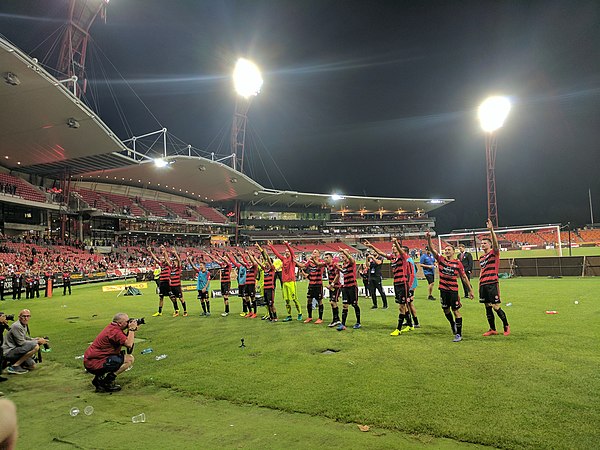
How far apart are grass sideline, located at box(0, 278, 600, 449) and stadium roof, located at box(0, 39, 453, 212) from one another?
950 inches

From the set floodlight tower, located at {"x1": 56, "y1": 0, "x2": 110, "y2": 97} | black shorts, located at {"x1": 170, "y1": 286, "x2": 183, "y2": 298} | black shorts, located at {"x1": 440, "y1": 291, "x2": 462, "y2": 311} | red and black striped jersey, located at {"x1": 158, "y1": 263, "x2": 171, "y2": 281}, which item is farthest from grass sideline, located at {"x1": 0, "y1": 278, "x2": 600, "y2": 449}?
floodlight tower, located at {"x1": 56, "y1": 0, "x2": 110, "y2": 97}

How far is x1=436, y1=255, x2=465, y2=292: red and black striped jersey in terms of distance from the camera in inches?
313

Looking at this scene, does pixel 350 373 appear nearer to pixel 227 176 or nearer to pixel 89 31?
pixel 89 31

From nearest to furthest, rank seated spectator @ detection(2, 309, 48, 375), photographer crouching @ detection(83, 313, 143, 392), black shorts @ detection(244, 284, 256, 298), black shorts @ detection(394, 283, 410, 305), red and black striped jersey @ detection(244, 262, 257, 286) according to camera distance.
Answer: photographer crouching @ detection(83, 313, 143, 392) → seated spectator @ detection(2, 309, 48, 375) → black shorts @ detection(394, 283, 410, 305) → red and black striped jersey @ detection(244, 262, 257, 286) → black shorts @ detection(244, 284, 256, 298)

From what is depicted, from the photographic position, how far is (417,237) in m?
89.0

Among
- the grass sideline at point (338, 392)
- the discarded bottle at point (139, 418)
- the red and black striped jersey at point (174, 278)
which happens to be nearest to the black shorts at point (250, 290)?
the red and black striped jersey at point (174, 278)

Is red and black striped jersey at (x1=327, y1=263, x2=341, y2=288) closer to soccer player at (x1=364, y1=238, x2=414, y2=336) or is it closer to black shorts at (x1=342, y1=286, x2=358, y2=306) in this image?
black shorts at (x1=342, y1=286, x2=358, y2=306)

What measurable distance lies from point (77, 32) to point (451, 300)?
4667 cm

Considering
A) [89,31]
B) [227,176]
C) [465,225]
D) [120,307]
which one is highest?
[89,31]

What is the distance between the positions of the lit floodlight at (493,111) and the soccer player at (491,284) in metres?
39.2

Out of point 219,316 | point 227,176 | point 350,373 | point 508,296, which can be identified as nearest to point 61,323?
point 219,316

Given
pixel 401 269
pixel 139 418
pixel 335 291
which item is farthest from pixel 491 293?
pixel 139 418

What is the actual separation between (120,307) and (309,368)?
13.5 metres

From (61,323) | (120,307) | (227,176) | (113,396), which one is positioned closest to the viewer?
(113,396)
